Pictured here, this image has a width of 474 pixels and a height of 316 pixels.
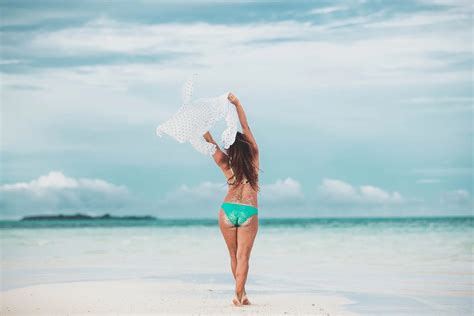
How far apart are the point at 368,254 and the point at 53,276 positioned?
20.8ft

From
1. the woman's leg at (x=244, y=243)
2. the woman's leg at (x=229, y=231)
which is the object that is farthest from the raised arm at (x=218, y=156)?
the woman's leg at (x=244, y=243)

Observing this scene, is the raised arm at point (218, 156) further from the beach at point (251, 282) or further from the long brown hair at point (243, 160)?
the beach at point (251, 282)

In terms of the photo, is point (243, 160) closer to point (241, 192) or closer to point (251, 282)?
point (241, 192)

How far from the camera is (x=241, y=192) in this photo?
6.29 meters

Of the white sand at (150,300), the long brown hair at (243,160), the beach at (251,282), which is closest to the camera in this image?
the long brown hair at (243,160)

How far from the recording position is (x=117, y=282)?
883 cm

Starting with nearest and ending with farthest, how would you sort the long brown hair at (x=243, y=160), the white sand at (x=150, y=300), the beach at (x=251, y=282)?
1. the long brown hair at (x=243, y=160)
2. the white sand at (x=150, y=300)
3. the beach at (x=251, y=282)

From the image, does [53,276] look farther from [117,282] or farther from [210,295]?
[210,295]

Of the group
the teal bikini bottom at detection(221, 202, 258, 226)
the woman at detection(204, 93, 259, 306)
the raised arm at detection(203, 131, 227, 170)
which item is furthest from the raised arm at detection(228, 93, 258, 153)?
the teal bikini bottom at detection(221, 202, 258, 226)

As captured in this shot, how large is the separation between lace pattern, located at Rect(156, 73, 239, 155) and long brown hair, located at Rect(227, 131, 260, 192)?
0.35 ft

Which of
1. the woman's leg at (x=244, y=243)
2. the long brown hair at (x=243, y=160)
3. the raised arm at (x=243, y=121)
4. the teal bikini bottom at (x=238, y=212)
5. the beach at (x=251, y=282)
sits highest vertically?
the raised arm at (x=243, y=121)

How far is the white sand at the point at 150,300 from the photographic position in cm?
645

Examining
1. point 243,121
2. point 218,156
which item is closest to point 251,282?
point 218,156

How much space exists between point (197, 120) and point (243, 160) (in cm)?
56
